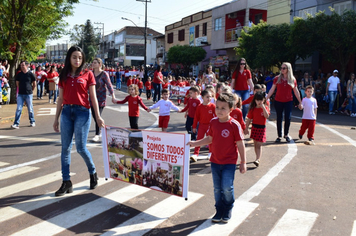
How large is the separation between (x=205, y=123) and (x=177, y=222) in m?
3.32

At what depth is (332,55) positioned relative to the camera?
20547 millimetres

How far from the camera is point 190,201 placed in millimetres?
5098

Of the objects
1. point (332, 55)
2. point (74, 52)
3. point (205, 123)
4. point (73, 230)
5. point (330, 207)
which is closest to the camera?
point (73, 230)

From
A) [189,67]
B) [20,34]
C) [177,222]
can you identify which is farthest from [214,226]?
[189,67]

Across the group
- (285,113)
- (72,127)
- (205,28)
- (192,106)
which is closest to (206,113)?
(192,106)

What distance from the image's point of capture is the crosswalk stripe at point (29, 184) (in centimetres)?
547

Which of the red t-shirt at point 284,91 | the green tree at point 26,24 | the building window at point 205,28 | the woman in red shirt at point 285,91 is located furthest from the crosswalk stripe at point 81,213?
the building window at point 205,28

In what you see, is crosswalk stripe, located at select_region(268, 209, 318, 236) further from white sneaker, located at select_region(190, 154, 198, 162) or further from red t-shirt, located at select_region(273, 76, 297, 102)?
red t-shirt, located at select_region(273, 76, 297, 102)

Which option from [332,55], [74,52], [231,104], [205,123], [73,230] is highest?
[332,55]

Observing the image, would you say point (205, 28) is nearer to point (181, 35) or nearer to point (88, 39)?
point (181, 35)

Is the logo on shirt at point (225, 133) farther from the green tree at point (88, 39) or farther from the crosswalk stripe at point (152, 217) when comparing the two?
the green tree at point (88, 39)

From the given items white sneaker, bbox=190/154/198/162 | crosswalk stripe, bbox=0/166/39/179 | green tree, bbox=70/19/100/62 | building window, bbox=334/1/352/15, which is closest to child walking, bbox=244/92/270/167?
white sneaker, bbox=190/154/198/162

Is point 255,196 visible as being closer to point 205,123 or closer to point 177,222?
point 177,222

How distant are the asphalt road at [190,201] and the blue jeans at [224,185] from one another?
0.76ft
